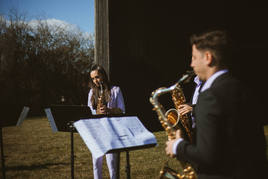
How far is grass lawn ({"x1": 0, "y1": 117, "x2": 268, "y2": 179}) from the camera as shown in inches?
204

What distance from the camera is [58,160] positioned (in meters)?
6.21

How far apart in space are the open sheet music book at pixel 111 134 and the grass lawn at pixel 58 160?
96.5 inches

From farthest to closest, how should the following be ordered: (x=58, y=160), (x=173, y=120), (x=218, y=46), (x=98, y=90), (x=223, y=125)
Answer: (x=58, y=160) → (x=98, y=90) → (x=173, y=120) → (x=218, y=46) → (x=223, y=125)

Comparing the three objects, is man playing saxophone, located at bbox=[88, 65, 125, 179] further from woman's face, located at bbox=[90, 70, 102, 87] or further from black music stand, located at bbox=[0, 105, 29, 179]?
black music stand, located at bbox=[0, 105, 29, 179]

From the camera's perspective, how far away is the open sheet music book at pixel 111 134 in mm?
2383

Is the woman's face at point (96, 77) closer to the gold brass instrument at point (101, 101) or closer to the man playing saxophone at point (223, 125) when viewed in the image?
the gold brass instrument at point (101, 101)

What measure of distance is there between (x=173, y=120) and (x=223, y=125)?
4.34 feet

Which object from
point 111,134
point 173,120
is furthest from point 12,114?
point 173,120

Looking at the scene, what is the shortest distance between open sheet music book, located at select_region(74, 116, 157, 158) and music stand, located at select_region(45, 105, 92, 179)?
0.56 m

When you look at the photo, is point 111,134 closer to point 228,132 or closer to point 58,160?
point 228,132

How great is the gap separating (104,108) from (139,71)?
212 inches

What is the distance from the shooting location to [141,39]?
9125mm

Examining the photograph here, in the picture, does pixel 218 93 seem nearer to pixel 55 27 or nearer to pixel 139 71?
pixel 139 71

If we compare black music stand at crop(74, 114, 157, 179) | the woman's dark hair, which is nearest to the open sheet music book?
black music stand at crop(74, 114, 157, 179)
